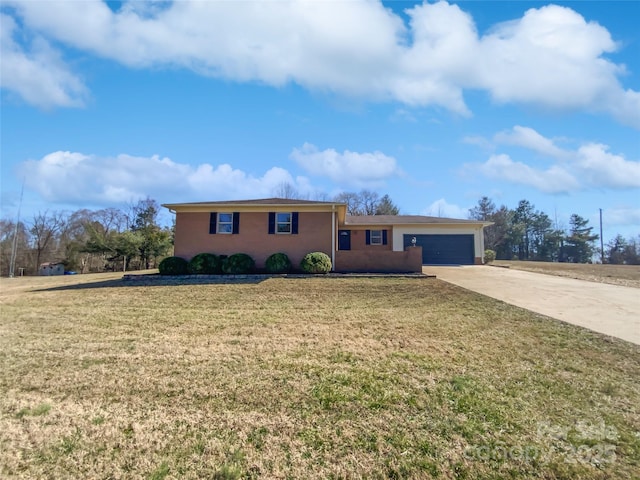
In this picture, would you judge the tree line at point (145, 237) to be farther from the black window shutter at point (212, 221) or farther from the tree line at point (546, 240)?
the black window shutter at point (212, 221)

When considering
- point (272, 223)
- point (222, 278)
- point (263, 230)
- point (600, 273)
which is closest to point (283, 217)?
point (272, 223)

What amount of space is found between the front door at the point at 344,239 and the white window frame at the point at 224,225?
8285 millimetres

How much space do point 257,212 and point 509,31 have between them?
11.3m

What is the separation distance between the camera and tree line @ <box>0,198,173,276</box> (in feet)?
80.0

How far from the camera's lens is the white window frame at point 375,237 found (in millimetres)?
21203

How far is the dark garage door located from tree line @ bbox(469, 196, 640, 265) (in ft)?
54.9

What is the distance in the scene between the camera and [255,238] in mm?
14938

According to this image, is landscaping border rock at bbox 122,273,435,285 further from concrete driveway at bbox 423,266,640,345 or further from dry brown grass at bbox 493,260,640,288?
dry brown grass at bbox 493,260,640,288

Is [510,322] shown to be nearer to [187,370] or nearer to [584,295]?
[584,295]

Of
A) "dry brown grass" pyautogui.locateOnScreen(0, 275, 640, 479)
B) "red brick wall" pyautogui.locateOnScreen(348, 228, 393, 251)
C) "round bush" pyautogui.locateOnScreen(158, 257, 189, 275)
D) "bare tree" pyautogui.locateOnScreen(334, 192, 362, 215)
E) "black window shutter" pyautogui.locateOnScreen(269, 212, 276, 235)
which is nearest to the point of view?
"dry brown grass" pyautogui.locateOnScreen(0, 275, 640, 479)

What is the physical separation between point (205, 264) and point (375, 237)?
454 inches

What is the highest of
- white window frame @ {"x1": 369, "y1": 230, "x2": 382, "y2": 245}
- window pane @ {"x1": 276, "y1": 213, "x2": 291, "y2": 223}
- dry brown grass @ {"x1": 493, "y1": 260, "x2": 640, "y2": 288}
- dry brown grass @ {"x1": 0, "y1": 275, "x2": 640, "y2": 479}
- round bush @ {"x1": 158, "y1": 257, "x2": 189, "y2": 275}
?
window pane @ {"x1": 276, "y1": 213, "x2": 291, "y2": 223}

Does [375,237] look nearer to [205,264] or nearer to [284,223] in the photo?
[284,223]

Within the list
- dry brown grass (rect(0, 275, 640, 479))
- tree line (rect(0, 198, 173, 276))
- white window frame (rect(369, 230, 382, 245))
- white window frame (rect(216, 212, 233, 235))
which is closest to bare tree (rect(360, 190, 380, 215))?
white window frame (rect(369, 230, 382, 245))
